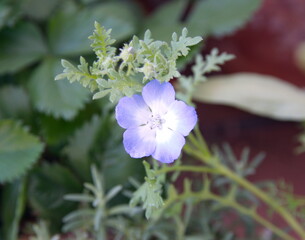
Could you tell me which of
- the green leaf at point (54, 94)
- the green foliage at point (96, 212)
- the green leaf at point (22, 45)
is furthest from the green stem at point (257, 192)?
the green leaf at point (22, 45)

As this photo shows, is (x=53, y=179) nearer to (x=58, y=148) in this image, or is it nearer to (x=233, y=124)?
(x=58, y=148)

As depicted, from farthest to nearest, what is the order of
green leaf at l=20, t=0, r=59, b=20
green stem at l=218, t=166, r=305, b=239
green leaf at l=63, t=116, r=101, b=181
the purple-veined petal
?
1. green leaf at l=20, t=0, r=59, b=20
2. green leaf at l=63, t=116, r=101, b=181
3. green stem at l=218, t=166, r=305, b=239
4. the purple-veined petal

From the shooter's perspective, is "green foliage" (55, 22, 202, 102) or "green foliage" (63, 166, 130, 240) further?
"green foliage" (63, 166, 130, 240)

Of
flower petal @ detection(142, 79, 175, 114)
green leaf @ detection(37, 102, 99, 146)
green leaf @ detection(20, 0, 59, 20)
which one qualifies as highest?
green leaf @ detection(20, 0, 59, 20)

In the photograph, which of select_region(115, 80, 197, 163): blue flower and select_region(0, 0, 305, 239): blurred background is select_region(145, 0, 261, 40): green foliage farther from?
select_region(115, 80, 197, 163): blue flower

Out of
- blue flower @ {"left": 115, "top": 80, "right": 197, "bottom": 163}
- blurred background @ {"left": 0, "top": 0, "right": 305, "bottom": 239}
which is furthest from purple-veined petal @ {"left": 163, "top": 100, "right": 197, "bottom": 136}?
blurred background @ {"left": 0, "top": 0, "right": 305, "bottom": 239}

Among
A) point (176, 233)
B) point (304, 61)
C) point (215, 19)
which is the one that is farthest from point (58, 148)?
point (304, 61)

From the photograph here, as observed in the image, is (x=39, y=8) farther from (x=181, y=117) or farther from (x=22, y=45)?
(x=181, y=117)

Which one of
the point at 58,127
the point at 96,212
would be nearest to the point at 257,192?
the point at 96,212

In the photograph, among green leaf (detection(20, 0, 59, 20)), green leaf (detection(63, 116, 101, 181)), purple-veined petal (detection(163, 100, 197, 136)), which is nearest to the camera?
purple-veined petal (detection(163, 100, 197, 136))
